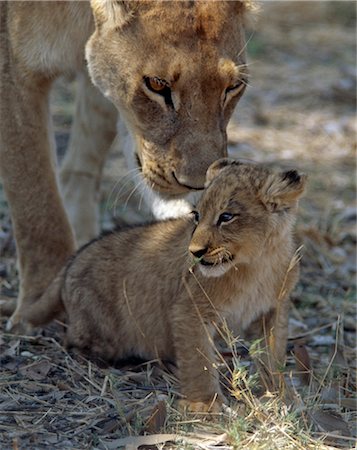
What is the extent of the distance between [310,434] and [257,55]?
20.3 ft

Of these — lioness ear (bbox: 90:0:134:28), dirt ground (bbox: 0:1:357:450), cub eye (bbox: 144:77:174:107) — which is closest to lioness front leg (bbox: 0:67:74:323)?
dirt ground (bbox: 0:1:357:450)

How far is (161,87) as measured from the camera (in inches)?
171

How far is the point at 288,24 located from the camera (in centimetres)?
1052

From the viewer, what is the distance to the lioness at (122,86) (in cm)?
432

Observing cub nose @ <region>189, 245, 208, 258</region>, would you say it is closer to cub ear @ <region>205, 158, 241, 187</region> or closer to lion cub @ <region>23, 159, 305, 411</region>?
lion cub @ <region>23, 159, 305, 411</region>

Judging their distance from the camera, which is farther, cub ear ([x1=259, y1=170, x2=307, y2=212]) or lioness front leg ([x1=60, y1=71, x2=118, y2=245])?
lioness front leg ([x1=60, y1=71, x2=118, y2=245])

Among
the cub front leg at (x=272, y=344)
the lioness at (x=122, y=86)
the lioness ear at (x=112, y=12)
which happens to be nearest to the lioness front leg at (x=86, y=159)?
the lioness at (x=122, y=86)

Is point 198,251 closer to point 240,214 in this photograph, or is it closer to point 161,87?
point 240,214

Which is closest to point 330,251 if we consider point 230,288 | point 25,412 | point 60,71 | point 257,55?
point 60,71

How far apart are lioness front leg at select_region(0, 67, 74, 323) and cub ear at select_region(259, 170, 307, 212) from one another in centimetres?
134

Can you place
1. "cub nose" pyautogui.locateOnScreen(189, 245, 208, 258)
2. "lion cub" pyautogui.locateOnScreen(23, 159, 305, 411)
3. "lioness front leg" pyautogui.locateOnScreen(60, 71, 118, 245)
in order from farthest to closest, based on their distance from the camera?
"lioness front leg" pyautogui.locateOnScreen(60, 71, 118, 245), "lion cub" pyautogui.locateOnScreen(23, 159, 305, 411), "cub nose" pyautogui.locateOnScreen(189, 245, 208, 258)

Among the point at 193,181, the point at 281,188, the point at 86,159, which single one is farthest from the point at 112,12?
the point at 86,159

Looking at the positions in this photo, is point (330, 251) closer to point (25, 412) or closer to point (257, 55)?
point (25, 412)

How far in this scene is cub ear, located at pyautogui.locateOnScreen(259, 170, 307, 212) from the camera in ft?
12.7
